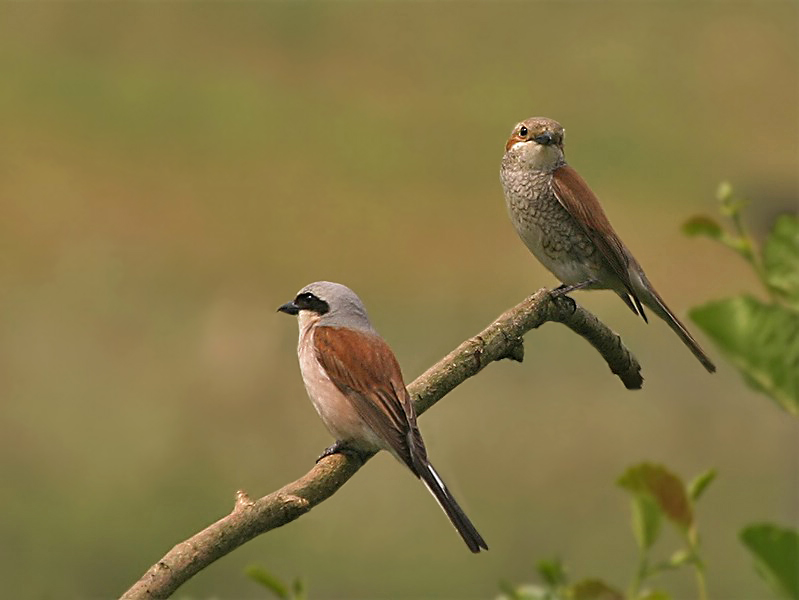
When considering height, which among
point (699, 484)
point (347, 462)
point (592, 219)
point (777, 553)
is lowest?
point (777, 553)

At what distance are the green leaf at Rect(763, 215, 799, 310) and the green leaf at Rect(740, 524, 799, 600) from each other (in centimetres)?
28

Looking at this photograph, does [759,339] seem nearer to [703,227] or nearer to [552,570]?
[703,227]

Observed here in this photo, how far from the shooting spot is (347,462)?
225 cm

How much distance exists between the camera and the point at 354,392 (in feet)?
9.62

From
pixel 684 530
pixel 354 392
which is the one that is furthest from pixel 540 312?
pixel 684 530

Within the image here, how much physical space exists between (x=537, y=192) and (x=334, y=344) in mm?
1220

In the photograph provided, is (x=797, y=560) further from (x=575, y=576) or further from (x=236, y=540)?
(x=575, y=576)

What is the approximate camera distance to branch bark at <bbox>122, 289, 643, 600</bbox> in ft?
5.28

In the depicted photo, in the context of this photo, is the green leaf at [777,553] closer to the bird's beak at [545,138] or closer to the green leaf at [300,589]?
the green leaf at [300,589]

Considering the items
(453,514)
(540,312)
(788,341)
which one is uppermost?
(540,312)

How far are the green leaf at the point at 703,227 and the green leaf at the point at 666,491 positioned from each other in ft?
1.04

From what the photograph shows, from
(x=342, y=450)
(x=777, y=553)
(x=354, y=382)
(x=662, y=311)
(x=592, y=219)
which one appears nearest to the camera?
(x=777, y=553)

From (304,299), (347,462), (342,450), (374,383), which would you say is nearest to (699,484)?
(347,462)

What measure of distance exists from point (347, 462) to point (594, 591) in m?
0.68
